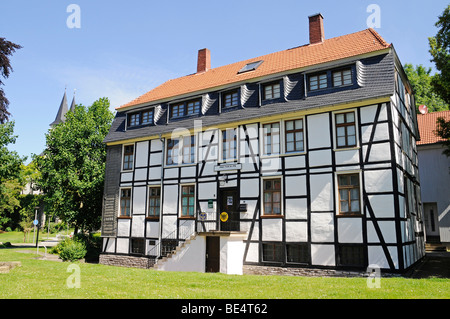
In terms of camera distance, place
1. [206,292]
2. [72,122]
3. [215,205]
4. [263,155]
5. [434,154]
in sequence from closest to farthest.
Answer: [206,292]
[263,155]
[215,205]
[434,154]
[72,122]

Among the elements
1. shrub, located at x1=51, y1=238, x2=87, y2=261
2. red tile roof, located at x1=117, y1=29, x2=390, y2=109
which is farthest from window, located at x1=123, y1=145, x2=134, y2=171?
shrub, located at x1=51, y1=238, x2=87, y2=261

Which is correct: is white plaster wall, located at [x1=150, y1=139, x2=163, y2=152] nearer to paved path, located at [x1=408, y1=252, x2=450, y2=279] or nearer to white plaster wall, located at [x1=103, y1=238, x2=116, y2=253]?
white plaster wall, located at [x1=103, y1=238, x2=116, y2=253]

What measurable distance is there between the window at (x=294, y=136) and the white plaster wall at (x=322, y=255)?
4.10 metres

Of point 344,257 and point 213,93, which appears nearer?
point 344,257

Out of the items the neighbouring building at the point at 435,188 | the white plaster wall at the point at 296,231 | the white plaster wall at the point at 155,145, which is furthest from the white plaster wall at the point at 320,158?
the neighbouring building at the point at 435,188

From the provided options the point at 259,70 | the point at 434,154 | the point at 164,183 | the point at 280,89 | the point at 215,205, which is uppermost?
the point at 259,70

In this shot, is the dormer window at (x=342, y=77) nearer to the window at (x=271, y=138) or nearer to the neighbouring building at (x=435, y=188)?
the window at (x=271, y=138)

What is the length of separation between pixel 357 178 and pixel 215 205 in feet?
22.1

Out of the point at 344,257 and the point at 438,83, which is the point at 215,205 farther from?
the point at 438,83

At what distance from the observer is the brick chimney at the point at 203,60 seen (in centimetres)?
2433

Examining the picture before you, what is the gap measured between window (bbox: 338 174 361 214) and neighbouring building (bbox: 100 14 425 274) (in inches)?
Result: 1.6

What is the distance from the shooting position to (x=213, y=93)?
1942 cm
